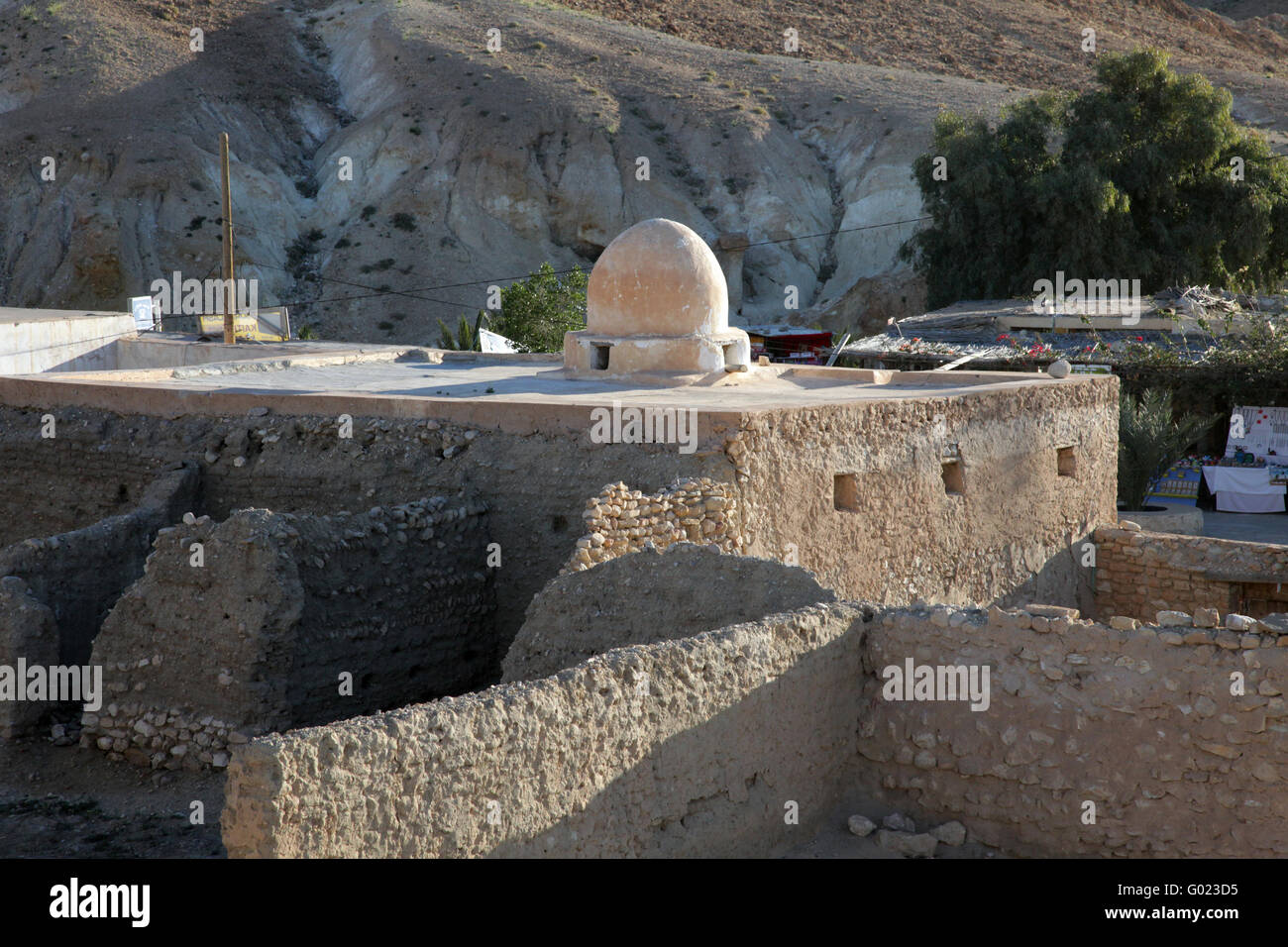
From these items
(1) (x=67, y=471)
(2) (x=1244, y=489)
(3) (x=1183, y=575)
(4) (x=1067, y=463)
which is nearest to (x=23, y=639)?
(1) (x=67, y=471)

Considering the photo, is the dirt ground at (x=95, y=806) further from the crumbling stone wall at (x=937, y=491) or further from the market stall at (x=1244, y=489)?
the market stall at (x=1244, y=489)

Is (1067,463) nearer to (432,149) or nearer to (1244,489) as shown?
(1244,489)

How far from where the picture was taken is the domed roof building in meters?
13.9

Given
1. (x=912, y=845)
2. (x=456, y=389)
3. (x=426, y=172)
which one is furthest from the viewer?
(x=426, y=172)

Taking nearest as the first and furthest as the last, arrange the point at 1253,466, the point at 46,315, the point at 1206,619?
1. the point at 1206,619
2. the point at 1253,466
3. the point at 46,315

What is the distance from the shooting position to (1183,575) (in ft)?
44.5

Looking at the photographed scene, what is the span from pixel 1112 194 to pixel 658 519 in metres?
26.1

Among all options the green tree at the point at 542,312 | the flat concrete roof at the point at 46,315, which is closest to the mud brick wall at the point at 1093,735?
the flat concrete roof at the point at 46,315

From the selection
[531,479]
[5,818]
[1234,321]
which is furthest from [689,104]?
[5,818]

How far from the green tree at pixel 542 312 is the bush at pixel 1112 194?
11.5m

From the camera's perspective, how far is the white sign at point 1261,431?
21.2 metres

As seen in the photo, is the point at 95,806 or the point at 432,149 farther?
the point at 432,149

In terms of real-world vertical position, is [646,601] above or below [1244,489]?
above

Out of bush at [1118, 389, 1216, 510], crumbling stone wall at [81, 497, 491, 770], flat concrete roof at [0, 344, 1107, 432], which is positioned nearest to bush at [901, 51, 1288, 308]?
bush at [1118, 389, 1216, 510]
